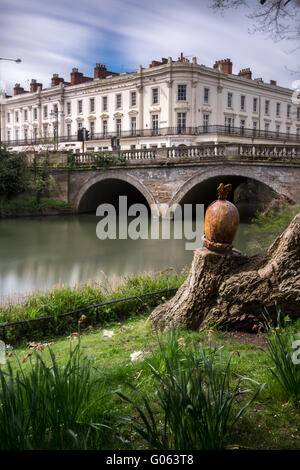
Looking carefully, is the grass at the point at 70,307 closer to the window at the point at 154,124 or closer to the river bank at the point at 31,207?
the river bank at the point at 31,207

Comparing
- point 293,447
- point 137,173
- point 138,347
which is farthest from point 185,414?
point 137,173

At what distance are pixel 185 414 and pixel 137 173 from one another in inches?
888

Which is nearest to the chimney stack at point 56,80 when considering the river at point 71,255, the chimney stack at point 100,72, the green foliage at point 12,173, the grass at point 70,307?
the chimney stack at point 100,72

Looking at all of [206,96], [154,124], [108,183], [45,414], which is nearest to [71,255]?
[108,183]

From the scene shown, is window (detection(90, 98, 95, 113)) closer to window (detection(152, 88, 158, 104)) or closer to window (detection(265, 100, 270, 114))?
window (detection(152, 88, 158, 104))

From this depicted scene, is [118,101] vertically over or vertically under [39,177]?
over

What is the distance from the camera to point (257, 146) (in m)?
20.0

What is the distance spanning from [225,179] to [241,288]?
65.0ft

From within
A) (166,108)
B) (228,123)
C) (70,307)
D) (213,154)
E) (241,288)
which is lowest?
(70,307)

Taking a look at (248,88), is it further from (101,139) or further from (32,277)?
(32,277)

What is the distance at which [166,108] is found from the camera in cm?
3519

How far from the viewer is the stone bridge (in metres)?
19.1

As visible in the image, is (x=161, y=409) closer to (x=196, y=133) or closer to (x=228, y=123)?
(x=196, y=133)
